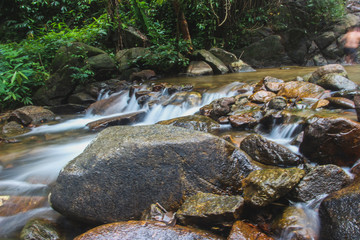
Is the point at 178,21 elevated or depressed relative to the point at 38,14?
depressed

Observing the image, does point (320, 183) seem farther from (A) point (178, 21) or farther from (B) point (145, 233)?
(A) point (178, 21)

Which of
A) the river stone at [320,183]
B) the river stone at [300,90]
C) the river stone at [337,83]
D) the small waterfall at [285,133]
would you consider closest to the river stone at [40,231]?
the river stone at [320,183]

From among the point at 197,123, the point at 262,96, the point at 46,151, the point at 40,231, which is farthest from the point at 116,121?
the point at 40,231

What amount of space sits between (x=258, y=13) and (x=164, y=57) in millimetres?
5603

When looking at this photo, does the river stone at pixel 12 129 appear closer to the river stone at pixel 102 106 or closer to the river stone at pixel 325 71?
the river stone at pixel 102 106

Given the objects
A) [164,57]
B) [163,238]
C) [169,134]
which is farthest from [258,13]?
[163,238]

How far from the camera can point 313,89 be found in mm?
5332

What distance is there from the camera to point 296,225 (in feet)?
6.84

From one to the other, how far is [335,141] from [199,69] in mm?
7604

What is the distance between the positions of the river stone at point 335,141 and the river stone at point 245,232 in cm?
137

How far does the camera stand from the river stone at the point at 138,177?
2510 mm

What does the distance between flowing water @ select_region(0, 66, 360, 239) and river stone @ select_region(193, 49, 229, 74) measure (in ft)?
6.94

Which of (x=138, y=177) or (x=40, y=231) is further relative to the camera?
(x=138, y=177)

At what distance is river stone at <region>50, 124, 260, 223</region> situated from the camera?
2510 mm
